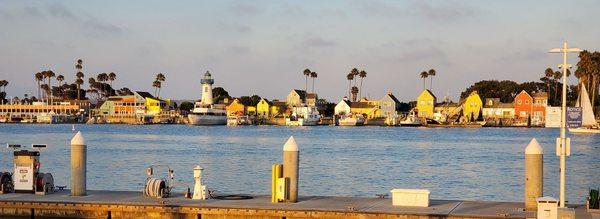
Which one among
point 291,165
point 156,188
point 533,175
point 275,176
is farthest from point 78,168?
point 533,175

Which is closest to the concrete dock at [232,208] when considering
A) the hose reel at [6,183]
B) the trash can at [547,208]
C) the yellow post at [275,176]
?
the yellow post at [275,176]

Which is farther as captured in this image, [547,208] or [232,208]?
[232,208]

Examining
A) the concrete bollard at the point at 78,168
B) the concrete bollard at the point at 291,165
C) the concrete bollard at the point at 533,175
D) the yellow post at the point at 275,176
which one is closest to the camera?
the concrete bollard at the point at 533,175

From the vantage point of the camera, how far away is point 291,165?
24.1 meters

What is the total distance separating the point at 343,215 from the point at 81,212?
22.7 ft

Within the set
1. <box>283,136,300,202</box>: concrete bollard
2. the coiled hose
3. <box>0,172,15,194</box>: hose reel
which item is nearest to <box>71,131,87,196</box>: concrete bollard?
the coiled hose

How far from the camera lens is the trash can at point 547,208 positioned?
19547 millimetres

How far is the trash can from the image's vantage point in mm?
19547

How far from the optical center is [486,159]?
7912 centimetres

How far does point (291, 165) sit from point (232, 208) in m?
2.33

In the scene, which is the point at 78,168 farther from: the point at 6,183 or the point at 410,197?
the point at 410,197

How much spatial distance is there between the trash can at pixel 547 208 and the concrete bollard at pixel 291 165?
6.84 metres

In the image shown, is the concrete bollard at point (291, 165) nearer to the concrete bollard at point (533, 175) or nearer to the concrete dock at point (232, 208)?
the concrete dock at point (232, 208)

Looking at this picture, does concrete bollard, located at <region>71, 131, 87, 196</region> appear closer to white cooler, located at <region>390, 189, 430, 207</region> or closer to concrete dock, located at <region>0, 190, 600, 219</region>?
concrete dock, located at <region>0, 190, 600, 219</region>
